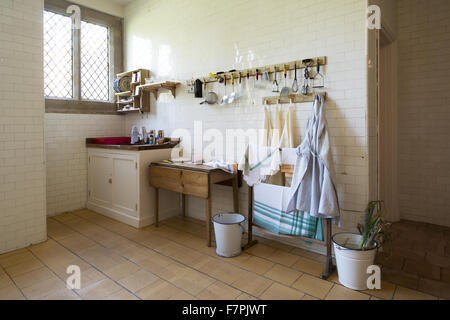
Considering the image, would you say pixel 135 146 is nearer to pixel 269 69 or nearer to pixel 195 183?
pixel 195 183

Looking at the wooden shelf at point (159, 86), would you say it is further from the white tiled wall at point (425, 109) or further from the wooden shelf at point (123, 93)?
the white tiled wall at point (425, 109)

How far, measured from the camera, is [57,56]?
4125 millimetres

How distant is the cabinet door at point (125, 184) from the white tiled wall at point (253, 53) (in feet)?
2.55

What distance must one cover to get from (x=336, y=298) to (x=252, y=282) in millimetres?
631

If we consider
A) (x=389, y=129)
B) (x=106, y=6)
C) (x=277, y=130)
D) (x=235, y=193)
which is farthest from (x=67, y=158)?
(x=389, y=129)

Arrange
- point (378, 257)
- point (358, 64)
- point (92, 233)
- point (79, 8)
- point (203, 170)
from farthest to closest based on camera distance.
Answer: point (79, 8)
point (92, 233)
point (203, 170)
point (378, 257)
point (358, 64)

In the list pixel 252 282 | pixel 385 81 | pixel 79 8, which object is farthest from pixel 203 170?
pixel 79 8

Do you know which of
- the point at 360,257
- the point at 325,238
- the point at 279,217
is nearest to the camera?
the point at 360,257

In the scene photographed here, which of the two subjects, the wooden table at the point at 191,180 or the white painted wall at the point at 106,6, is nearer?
the wooden table at the point at 191,180

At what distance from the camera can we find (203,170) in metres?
2.93

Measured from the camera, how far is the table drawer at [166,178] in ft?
10.5

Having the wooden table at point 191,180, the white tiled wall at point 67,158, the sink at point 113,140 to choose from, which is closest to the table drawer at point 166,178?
the wooden table at point 191,180

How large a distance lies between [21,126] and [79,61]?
5.85 feet
